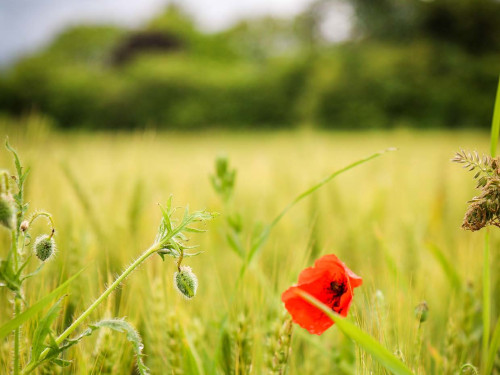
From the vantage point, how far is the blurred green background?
1002cm

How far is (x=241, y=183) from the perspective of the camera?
2.01 meters

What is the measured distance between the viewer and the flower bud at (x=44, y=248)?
34 cm

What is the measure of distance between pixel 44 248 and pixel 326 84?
1089cm

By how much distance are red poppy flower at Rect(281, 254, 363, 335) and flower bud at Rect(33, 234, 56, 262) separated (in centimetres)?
22

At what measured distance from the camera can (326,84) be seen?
1055 centimetres

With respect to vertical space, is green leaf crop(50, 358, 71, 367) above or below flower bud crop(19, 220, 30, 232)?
below

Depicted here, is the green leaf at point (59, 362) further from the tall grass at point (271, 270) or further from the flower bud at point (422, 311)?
the flower bud at point (422, 311)

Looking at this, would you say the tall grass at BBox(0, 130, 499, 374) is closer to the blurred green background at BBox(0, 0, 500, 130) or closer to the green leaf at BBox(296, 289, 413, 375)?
the green leaf at BBox(296, 289, 413, 375)

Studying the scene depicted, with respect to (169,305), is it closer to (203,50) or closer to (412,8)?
(412,8)

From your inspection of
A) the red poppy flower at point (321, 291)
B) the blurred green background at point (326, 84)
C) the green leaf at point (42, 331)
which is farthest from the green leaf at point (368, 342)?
the blurred green background at point (326, 84)

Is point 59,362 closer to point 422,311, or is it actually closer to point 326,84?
point 422,311

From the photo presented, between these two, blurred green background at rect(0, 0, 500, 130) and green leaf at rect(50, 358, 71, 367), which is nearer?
green leaf at rect(50, 358, 71, 367)

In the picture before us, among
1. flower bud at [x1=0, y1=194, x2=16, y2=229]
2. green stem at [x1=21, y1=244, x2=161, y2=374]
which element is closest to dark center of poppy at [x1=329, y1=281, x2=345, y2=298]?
green stem at [x1=21, y1=244, x2=161, y2=374]

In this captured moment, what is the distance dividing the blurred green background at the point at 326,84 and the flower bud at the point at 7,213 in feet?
32.7
